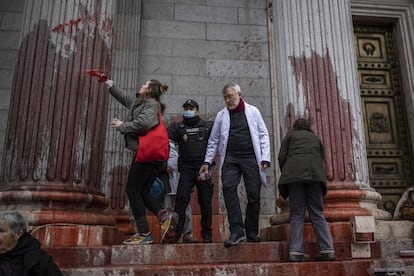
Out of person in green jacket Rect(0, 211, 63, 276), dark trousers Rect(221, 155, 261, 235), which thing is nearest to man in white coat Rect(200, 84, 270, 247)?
dark trousers Rect(221, 155, 261, 235)

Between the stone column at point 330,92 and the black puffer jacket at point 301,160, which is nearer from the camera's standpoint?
the black puffer jacket at point 301,160

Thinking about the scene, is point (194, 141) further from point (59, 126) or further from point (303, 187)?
A: point (59, 126)

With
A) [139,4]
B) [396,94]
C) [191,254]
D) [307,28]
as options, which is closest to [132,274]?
[191,254]

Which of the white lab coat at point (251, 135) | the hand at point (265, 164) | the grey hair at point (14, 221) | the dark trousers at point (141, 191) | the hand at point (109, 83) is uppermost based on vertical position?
the hand at point (109, 83)

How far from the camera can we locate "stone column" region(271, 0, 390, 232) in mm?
5551

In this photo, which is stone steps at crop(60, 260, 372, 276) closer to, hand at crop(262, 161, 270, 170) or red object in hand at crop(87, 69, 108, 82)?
hand at crop(262, 161, 270, 170)

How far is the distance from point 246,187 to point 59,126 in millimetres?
2514

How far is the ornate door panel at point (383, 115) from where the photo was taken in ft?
27.7

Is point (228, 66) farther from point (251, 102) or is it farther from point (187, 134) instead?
point (187, 134)

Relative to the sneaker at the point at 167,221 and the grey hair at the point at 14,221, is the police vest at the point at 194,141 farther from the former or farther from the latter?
the grey hair at the point at 14,221

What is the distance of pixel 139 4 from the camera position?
28.1 ft

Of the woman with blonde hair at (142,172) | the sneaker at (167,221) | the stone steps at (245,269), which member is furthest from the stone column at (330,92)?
the woman with blonde hair at (142,172)

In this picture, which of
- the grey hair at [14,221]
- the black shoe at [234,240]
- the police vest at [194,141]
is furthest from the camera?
the police vest at [194,141]

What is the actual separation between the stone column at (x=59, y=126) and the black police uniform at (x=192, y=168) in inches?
38.6
